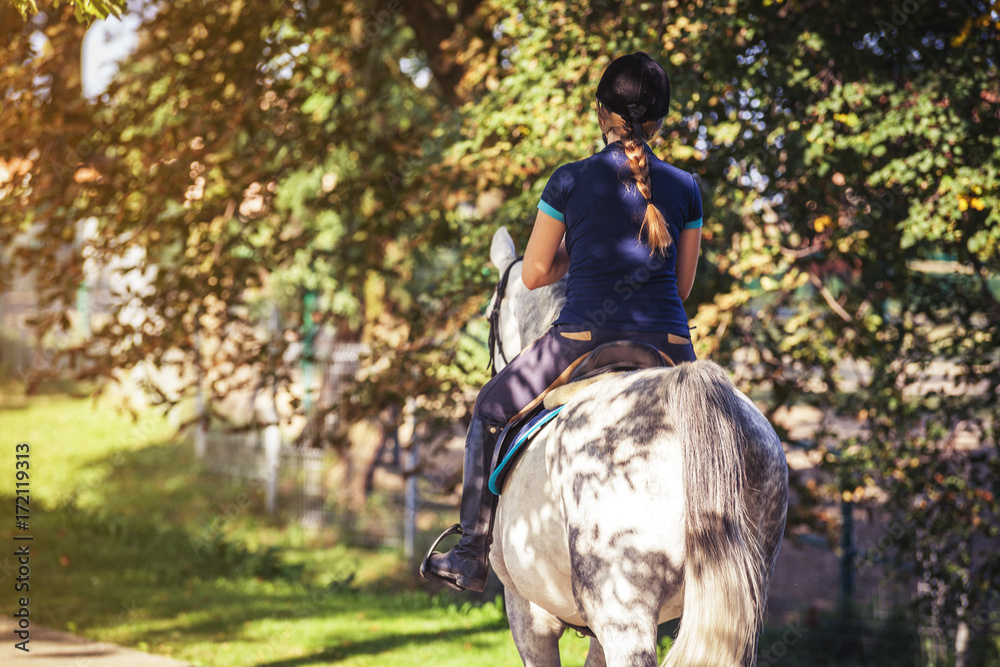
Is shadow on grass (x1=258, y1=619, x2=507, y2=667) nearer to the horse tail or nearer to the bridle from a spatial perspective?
the bridle

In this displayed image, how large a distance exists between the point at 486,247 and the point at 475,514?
293cm

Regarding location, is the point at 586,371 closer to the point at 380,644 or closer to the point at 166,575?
the point at 380,644

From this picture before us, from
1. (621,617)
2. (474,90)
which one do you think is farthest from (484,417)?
(474,90)

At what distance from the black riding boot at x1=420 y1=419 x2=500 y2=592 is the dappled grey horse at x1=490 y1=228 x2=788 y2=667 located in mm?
399

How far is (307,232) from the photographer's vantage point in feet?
23.5

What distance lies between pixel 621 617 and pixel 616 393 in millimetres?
721

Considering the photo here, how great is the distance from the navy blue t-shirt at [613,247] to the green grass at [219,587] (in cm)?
369

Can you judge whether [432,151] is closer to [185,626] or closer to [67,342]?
[185,626]

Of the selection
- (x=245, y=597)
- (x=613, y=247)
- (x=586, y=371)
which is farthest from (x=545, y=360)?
(x=245, y=597)

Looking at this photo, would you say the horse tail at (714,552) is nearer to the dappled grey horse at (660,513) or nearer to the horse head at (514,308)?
the dappled grey horse at (660,513)

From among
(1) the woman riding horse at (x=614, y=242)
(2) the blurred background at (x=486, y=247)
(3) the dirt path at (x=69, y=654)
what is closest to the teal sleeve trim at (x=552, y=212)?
(1) the woman riding horse at (x=614, y=242)

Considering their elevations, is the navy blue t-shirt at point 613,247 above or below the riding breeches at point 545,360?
above

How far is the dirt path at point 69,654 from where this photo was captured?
205 inches

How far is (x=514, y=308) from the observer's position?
3590 millimetres
